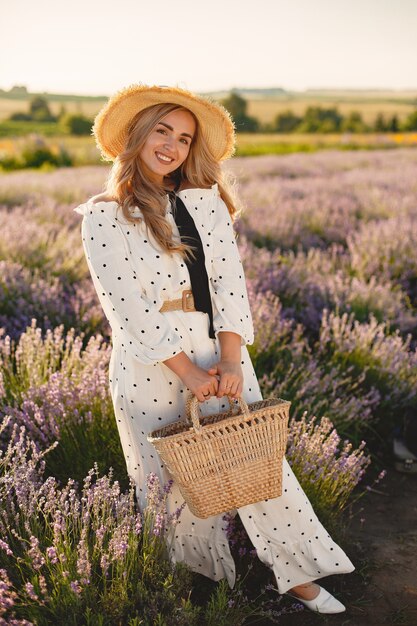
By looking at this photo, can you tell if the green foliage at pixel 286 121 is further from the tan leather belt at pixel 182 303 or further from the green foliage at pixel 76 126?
the tan leather belt at pixel 182 303

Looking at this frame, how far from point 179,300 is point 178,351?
22cm

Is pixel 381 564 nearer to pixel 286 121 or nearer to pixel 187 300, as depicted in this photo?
pixel 187 300

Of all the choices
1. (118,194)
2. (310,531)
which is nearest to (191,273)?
(118,194)

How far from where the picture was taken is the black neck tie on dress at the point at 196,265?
2287 millimetres

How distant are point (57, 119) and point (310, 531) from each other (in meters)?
Answer: 43.1

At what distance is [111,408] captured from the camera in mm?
2908

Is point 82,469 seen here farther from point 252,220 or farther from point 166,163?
point 252,220

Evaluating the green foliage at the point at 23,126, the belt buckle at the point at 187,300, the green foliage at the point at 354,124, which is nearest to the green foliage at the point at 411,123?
the green foliage at the point at 354,124

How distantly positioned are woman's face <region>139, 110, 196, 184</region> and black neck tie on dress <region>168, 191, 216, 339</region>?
167 millimetres

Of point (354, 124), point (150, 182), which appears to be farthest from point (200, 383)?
point (354, 124)

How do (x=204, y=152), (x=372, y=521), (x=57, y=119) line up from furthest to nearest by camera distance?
(x=57, y=119) → (x=372, y=521) → (x=204, y=152)

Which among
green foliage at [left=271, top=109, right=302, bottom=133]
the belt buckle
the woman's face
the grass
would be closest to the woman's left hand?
the belt buckle

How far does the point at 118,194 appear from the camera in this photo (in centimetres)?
229

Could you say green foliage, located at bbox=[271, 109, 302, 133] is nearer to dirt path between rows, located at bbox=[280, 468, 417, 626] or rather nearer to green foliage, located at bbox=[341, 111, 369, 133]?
green foliage, located at bbox=[341, 111, 369, 133]
